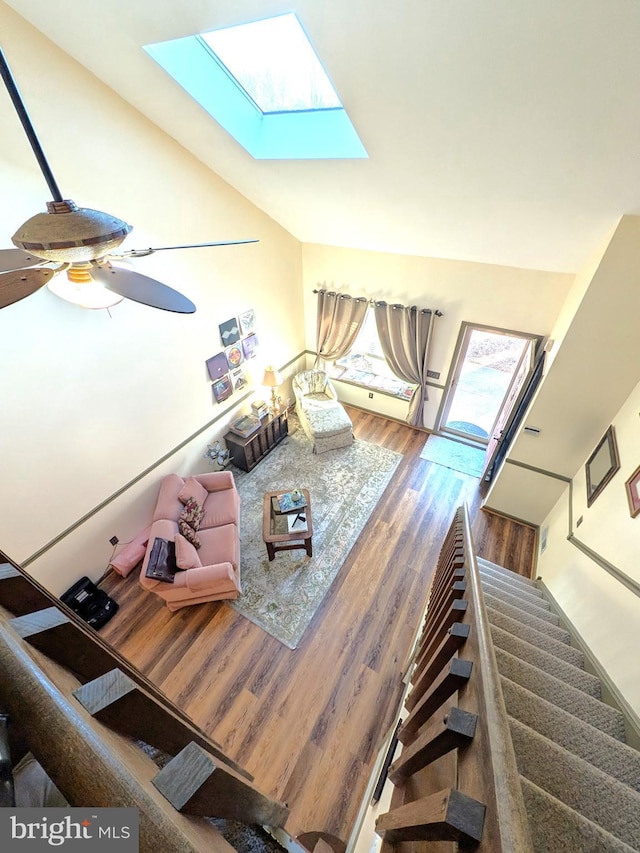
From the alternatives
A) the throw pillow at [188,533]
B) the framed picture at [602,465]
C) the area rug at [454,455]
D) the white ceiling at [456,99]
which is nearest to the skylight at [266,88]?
the white ceiling at [456,99]

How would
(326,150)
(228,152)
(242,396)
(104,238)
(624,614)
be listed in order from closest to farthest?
(104,238) → (624,614) → (326,150) → (228,152) → (242,396)

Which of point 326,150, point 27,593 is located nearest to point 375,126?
point 326,150

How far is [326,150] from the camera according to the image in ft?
8.70

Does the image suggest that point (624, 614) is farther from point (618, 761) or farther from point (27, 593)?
point (27, 593)

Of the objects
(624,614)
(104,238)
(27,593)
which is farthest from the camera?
(624,614)

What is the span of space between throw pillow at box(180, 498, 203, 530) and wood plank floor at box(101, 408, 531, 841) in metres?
0.80

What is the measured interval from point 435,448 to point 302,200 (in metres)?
3.80

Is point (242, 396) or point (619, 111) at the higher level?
point (619, 111)

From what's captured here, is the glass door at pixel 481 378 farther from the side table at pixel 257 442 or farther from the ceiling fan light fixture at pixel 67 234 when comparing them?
the ceiling fan light fixture at pixel 67 234

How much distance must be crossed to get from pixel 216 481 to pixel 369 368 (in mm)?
3173

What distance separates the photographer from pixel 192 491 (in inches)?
158

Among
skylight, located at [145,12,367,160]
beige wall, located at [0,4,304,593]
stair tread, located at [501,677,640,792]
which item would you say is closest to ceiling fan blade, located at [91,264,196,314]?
beige wall, located at [0,4,304,593]

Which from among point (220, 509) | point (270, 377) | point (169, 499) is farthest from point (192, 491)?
point (270, 377)

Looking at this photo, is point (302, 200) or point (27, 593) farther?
point (302, 200)
